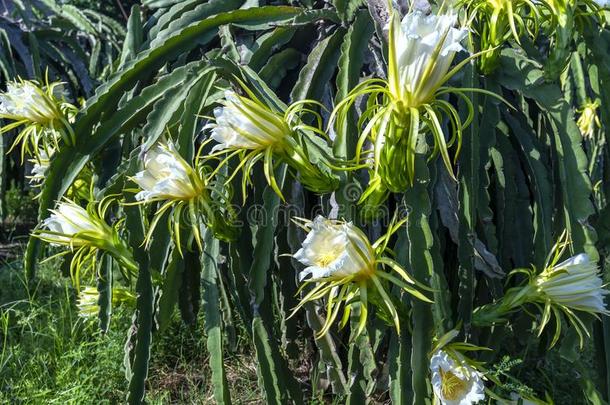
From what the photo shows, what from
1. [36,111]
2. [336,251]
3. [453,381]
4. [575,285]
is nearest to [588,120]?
[575,285]

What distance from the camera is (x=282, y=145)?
1088mm

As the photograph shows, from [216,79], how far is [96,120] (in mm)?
349

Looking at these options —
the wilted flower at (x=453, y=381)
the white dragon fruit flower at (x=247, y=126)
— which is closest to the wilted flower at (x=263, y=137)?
the white dragon fruit flower at (x=247, y=126)

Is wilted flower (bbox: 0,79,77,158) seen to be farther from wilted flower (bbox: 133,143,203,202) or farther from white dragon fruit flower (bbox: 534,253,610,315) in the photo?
white dragon fruit flower (bbox: 534,253,610,315)

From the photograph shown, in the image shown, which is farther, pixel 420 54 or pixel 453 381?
pixel 453 381

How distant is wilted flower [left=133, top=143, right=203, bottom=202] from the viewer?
1.13 meters

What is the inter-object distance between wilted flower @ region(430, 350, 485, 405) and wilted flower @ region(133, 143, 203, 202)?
0.52 m

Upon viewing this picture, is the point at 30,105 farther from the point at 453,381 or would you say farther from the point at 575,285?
the point at 575,285

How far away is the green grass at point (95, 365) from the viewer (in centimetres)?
175

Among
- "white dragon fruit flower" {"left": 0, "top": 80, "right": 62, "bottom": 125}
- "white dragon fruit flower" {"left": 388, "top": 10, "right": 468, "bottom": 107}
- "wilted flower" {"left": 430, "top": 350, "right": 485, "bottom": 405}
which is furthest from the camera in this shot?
"white dragon fruit flower" {"left": 0, "top": 80, "right": 62, "bottom": 125}

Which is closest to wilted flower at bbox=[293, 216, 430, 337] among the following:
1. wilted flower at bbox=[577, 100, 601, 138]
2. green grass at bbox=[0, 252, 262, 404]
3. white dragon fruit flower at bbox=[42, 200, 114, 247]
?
white dragon fruit flower at bbox=[42, 200, 114, 247]

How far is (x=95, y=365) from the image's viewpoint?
6.15 ft

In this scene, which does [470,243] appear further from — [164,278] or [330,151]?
[164,278]

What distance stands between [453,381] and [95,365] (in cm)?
120
